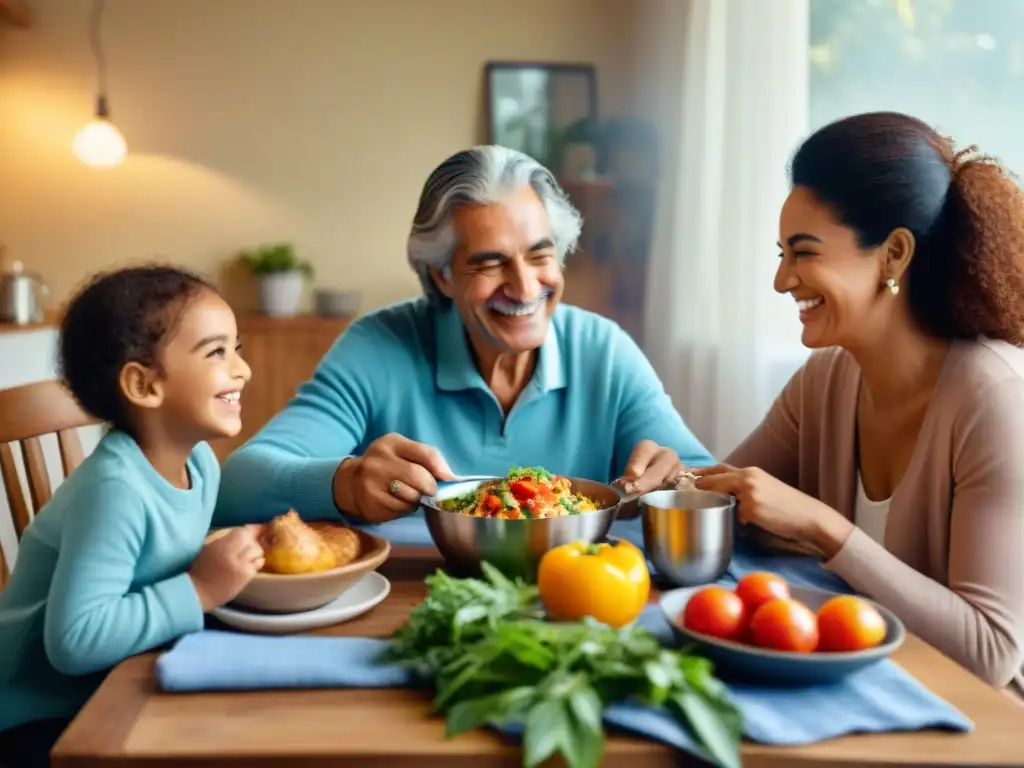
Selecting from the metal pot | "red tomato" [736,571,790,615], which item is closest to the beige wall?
the metal pot

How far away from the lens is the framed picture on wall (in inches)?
180

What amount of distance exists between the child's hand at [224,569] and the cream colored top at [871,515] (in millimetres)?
969

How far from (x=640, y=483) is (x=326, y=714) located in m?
0.70

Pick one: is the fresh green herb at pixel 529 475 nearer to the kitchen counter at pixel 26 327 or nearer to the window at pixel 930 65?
the window at pixel 930 65

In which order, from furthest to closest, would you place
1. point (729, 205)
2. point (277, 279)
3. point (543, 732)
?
1. point (277, 279)
2. point (729, 205)
3. point (543, 732)

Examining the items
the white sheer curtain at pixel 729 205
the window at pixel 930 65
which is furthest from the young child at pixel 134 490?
the white sheer curtain at pixel 729 205

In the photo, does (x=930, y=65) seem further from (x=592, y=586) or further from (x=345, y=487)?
(x=592, y=586)

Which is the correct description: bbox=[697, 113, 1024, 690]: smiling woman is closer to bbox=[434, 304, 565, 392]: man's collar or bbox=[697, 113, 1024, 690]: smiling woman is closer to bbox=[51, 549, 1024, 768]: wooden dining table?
bbox=[51, 549, 1024, 768]: wooden dining table

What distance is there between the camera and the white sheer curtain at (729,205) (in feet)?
10.0

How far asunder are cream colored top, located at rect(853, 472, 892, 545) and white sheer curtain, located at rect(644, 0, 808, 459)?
152 cm

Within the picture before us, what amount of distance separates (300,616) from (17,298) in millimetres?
3434

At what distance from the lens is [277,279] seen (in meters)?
4.48

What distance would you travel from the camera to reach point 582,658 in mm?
883

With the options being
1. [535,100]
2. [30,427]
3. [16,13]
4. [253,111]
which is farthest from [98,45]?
[30,427]
